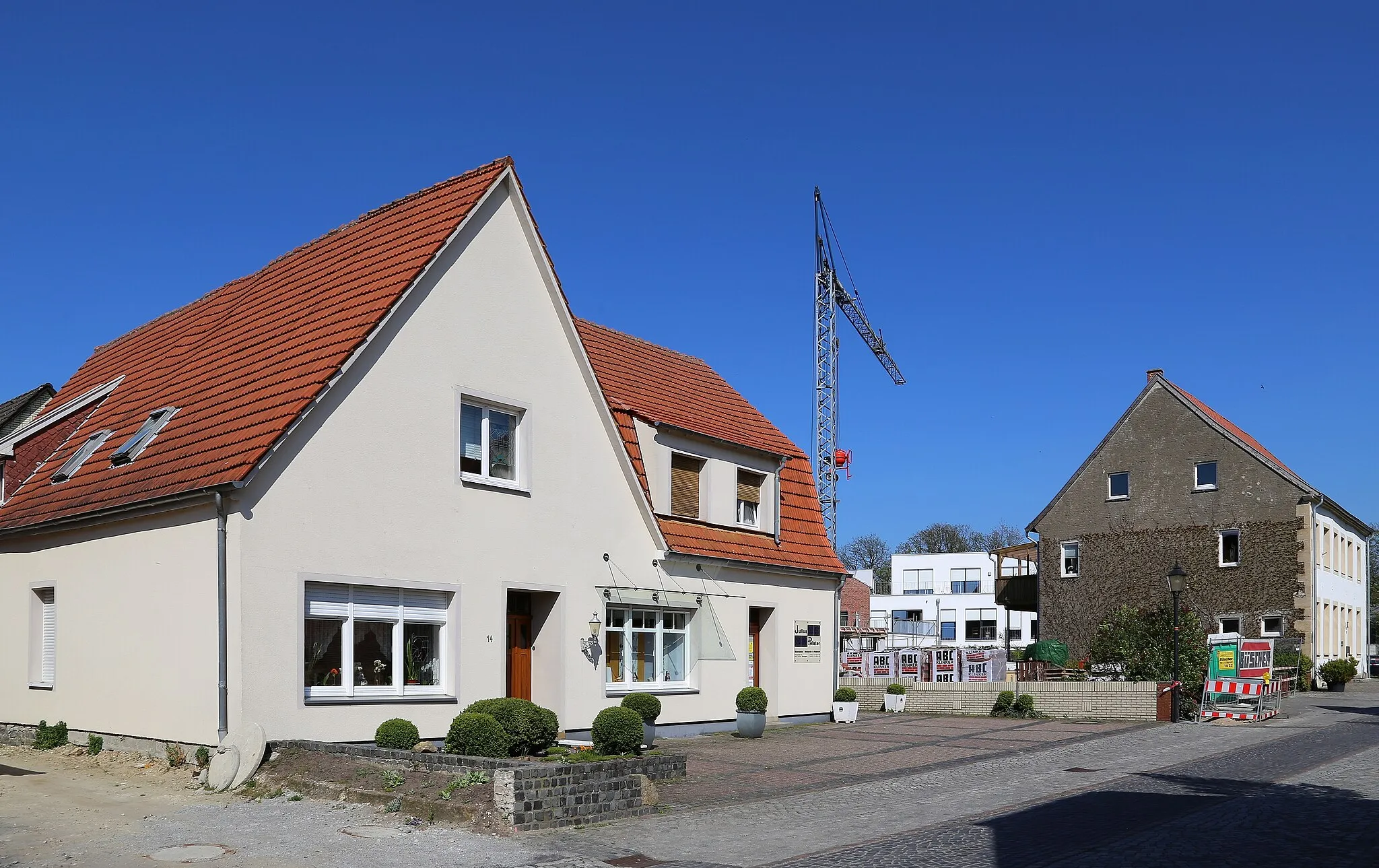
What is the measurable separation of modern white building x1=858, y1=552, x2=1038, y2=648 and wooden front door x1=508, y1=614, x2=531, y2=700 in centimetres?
6990

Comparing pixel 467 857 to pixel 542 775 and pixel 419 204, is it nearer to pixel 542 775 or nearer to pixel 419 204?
pixel 542 775

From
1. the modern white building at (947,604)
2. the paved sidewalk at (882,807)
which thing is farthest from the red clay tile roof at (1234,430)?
the modern white building at (947,604)

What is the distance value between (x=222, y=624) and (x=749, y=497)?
→ 12.7 m

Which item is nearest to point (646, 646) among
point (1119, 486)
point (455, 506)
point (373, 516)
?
point (455, 506)

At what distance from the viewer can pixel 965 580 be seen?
3649 inches

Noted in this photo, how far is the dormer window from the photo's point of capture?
685 inches

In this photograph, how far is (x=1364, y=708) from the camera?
3044 centimetres

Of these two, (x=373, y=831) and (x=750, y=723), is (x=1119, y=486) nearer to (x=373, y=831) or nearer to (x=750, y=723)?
(x=750, y=723)

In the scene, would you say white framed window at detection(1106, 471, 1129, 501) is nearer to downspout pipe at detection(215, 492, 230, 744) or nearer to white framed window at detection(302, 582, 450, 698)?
white framed window at detection(302, 582, 450, 698)

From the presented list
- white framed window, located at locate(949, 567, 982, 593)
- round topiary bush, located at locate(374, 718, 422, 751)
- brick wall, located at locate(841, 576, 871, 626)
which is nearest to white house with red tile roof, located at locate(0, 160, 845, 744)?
round topiary bush, located at locate(374, 718, 422, 751)

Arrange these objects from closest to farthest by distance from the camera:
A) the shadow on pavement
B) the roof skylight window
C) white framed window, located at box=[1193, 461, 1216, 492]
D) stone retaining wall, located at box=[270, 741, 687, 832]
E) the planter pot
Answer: the shadow on pavement → stone retaining wall, located at box=[270, 741, 687, 832] → the roof skylight window → the planter pot → white framed window, located at box=[1193, 461, 1216, 492]

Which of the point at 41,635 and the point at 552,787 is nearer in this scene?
the point at 552,787

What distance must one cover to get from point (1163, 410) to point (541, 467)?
3073cm

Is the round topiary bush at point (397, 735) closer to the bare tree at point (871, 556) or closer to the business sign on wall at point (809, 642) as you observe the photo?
the business sign on wall at point (809, 642)
